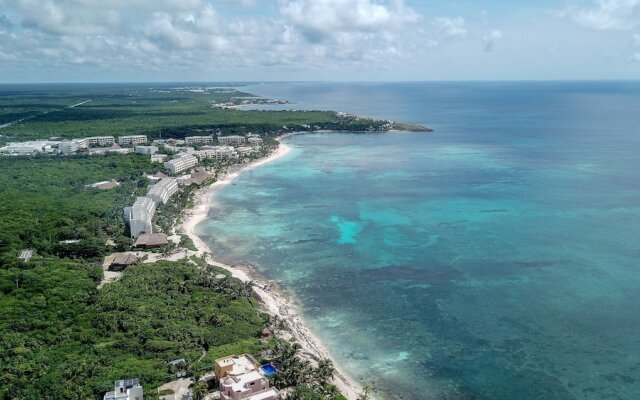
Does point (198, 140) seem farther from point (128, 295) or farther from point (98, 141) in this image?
point (128, 295)

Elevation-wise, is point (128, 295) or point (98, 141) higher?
point (98, 141)

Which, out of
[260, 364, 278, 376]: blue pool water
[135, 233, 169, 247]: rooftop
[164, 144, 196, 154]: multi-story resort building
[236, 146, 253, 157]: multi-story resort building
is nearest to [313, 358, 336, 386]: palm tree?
[260, 364, 278, 376]: blue pool water

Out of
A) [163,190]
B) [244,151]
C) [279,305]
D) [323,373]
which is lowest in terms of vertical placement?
[279,305]

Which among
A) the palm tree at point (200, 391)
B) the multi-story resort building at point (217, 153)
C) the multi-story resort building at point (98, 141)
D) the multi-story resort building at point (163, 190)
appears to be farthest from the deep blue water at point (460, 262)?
the multi-story resort building at point (98, 141)

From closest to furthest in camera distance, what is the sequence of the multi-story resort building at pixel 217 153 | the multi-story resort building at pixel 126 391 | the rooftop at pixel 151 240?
the multi-story resort building at pixel 126 391 < the rooftop at pixel 151 240 < the multi-story resort building at pixel 217 153

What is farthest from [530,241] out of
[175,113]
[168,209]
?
[175,113]

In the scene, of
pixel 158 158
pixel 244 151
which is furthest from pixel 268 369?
pixel 244 151

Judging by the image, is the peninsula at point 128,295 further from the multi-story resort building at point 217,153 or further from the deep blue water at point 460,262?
the multi-story resort building at point 217,153
